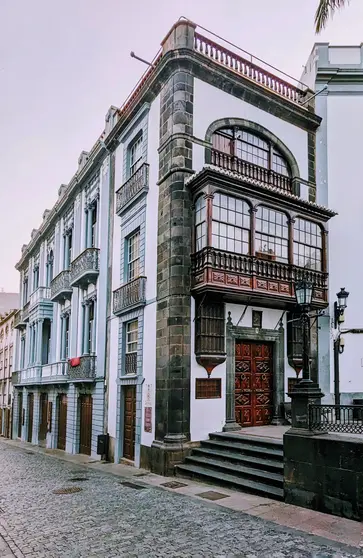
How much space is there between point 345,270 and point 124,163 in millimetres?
8162

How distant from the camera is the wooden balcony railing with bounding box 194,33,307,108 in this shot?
14.5 m

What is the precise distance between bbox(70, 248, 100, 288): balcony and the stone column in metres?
5.79

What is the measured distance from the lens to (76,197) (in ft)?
75.4

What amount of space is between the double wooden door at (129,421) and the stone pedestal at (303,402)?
6844mm

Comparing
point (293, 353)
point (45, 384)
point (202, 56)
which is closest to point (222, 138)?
point (202, 56)

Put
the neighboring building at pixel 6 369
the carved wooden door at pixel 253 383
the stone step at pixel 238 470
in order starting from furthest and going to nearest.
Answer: the neighboring building at pixel 6 369 → the carved wooden door at pixel 253 383 → the stone step at pixel 238 470

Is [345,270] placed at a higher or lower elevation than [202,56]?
lower

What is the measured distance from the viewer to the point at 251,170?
1511 centimetres

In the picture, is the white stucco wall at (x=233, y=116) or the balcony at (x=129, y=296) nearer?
the white stucco wall at (x=233, y=116)

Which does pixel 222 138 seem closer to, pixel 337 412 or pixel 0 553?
pixel 337 412

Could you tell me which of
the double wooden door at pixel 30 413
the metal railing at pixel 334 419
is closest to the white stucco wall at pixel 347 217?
the metal railing at pixel 334 419

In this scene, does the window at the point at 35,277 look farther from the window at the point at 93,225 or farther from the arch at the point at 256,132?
the arch at the point at 256,132

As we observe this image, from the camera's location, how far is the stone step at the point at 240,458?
1028 cm

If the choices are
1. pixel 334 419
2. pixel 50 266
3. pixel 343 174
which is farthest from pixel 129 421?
pixel 50 266
